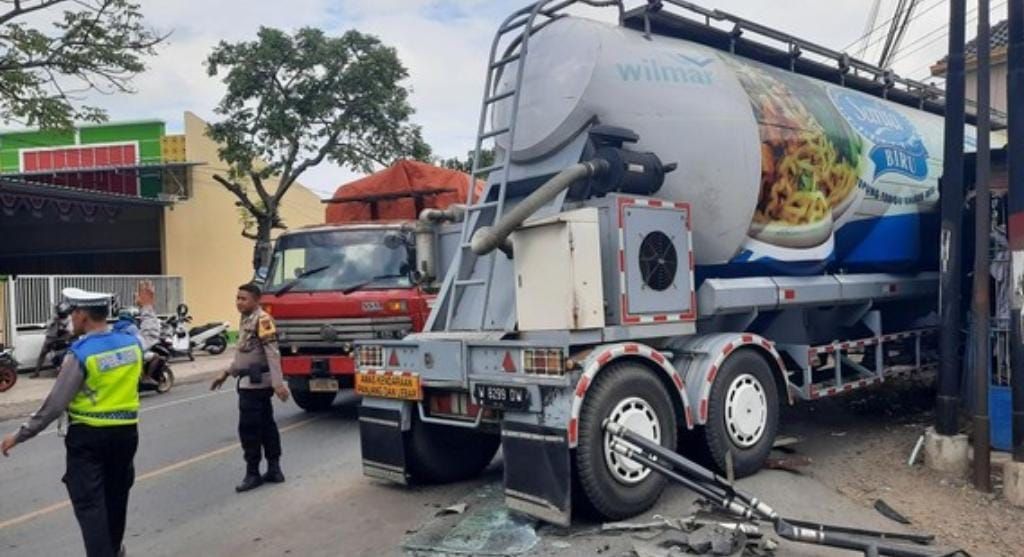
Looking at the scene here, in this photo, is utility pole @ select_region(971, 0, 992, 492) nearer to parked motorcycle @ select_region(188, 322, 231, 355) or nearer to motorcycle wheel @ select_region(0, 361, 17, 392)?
motorcycle wheel @ select_region(0, 361, 17, 392)

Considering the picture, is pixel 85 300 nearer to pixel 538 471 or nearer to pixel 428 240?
pixel 538 471

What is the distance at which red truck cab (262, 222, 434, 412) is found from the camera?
928 cm

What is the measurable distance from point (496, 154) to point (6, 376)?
38.0 feet

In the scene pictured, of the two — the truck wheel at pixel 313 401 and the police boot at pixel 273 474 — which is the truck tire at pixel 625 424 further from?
the truck wheel at pixel 313 401

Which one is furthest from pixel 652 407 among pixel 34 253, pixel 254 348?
pixel 34 253

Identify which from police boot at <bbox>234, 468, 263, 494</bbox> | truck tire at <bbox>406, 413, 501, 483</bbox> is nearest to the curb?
police boot at <bbox>234, 468, 263, 494</bbox>

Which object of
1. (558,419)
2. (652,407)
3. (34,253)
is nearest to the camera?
(558,419)

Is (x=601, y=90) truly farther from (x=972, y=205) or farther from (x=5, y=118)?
(x=5, y=118)

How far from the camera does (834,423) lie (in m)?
8.59

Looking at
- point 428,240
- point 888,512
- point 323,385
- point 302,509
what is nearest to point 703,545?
point 888,512

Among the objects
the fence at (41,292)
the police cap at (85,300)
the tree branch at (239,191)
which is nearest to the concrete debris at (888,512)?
the police cap at (85,300)

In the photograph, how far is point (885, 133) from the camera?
8492 millimetres

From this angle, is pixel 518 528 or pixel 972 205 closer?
pixel 518 528

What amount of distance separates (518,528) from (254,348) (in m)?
2.89
